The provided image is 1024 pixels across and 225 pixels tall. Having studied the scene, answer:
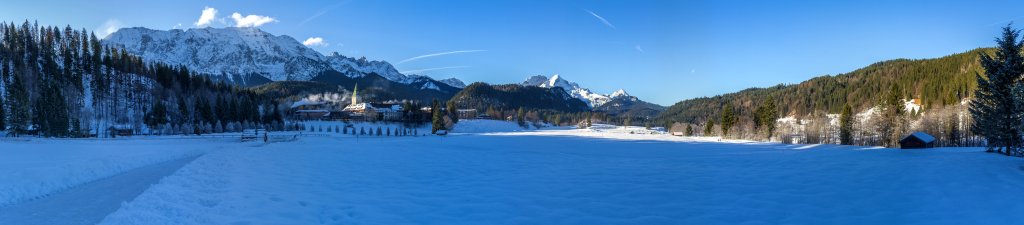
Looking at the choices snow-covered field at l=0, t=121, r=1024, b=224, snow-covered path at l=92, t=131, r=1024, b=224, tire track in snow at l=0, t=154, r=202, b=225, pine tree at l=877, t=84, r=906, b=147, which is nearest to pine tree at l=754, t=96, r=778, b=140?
pine tree at l=877, t=84, r=906, b=147

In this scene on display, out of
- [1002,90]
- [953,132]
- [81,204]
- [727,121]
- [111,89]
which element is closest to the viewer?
[81,204]

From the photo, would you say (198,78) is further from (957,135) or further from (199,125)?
(957,135)

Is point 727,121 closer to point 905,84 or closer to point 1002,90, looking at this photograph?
point 1002,90

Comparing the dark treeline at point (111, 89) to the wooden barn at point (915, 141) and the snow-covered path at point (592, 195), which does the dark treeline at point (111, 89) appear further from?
the wooden barn at point (915, 141)

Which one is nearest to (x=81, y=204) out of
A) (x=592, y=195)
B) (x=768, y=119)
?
(x=592, y=195)

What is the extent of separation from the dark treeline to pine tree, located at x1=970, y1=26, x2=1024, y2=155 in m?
94.2

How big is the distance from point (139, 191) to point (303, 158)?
13.7 metres

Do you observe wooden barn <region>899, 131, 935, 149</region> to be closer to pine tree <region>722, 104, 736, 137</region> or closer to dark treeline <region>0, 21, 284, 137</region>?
Result: pine tree <region>722, 104, 736, 137</region>

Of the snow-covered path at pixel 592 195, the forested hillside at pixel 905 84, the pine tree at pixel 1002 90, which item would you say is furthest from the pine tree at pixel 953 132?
the forested hillside at pixel 905 84

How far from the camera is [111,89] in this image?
114 m

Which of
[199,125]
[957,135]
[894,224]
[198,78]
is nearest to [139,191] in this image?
[894,224]

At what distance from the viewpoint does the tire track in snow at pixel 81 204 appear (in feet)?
49.4

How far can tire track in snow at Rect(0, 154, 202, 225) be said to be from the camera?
1507 centimetres

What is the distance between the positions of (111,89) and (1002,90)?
477 ft
